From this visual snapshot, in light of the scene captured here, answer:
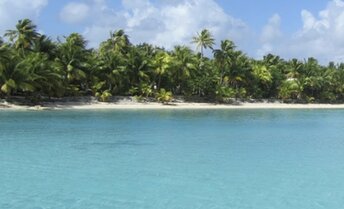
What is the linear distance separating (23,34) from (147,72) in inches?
646

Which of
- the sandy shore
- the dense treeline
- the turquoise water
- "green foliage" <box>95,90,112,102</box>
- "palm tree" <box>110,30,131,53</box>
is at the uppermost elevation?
"palm tree" <box>110,30,131,53</box>

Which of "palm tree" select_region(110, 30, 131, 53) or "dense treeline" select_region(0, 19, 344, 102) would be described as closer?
"dense treeline" select_region(0, 19, 344, 102)

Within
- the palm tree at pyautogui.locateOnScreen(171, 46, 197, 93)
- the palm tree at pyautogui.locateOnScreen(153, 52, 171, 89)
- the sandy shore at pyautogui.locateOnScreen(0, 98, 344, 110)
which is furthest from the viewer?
the palm tree at pyautogui.locateOnScreen(171, 46, 197, 93)

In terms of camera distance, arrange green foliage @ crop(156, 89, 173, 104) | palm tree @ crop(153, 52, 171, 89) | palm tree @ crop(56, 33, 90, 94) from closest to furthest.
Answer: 1. palm tree @ crop(56, 33, 90, 94)
2. green foliage @ crop(156, 89, 173, 104)
3. palm tree @ crop(153, 52, 171, 89)

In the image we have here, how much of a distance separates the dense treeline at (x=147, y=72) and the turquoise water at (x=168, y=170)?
2470 centimetres

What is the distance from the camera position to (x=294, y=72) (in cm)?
8481

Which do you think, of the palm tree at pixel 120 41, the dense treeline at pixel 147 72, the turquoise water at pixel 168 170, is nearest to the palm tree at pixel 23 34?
the dense treeline at pixel 147 72

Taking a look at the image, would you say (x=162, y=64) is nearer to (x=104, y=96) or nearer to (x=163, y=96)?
(x=163, y=96)

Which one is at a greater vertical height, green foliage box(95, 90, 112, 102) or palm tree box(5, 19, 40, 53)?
palm tree box(5, 19, 40, 53)

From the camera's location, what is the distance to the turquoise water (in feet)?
41.9

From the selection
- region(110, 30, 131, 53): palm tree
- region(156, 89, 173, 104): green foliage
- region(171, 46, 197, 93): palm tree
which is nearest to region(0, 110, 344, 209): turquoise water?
region(156, 89, 173, 104): green foliage

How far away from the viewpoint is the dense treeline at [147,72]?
54219 mm

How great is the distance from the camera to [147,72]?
6512 cm

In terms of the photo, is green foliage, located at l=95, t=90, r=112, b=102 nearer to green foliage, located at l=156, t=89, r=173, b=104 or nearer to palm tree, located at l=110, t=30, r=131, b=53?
green foliage, located at l=156, t=89, r=173, b=104
